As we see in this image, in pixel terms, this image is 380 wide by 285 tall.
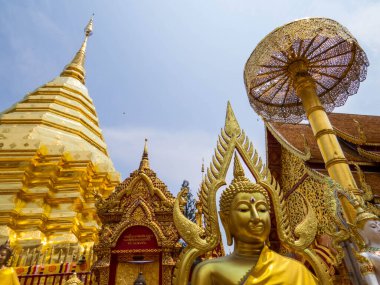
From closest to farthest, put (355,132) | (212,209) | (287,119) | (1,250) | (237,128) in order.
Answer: (212,209) → (237,128) → (1,250) → (287,119) → (355,132)

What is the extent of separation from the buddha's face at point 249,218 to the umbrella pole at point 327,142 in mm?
2769

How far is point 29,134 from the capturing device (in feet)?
27.9

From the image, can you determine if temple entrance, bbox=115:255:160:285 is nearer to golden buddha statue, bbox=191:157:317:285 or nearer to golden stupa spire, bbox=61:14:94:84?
golden buddha statue, bbox=191:157:317:285

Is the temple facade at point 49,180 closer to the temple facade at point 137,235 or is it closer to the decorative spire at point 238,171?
the temple facade at point 137,235

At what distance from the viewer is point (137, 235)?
157 inches

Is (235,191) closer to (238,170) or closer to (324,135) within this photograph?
(238,170)

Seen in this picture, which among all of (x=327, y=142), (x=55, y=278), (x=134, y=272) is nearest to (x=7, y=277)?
(x=134, y=272)

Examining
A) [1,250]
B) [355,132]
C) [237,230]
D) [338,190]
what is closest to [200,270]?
[237,230]

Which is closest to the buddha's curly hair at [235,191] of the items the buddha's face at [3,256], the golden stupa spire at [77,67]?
the buddha's face at [3,256]

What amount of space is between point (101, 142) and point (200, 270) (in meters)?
9.24

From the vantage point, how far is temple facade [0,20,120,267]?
20.6 feet

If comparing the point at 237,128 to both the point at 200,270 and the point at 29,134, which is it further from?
the point at 29,134

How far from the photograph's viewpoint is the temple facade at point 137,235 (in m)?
3.74

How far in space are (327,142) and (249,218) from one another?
380 centimetres
